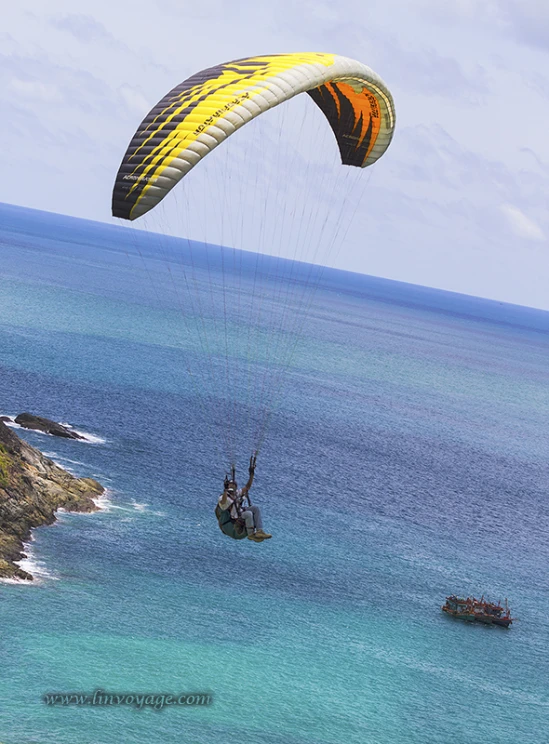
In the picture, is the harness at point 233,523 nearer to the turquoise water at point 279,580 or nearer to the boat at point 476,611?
the turquoise water at point 279,580

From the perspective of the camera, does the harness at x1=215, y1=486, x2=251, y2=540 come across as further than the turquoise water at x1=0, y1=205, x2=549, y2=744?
No

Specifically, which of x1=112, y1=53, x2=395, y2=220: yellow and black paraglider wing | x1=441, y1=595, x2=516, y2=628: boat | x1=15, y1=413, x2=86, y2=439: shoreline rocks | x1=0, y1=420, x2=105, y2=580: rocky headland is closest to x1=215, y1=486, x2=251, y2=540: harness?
x1=112, y1=53, x2=395, y2=220: yellow and black paraglider wing

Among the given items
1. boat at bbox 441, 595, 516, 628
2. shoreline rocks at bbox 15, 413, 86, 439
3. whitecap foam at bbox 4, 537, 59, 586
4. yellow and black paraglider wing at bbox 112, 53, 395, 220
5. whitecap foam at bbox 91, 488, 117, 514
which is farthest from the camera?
shoreline rocks at bbox 15, 413, 86, 439

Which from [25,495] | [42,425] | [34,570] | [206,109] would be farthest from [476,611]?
A: [206,109]

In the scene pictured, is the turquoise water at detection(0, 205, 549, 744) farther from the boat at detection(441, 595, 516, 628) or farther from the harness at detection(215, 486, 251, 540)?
the harness at detection(215, 486, 251, 540)

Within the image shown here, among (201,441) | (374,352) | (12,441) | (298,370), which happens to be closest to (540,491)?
(201,441)

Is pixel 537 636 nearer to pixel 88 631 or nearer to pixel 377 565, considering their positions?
pixel 377 565

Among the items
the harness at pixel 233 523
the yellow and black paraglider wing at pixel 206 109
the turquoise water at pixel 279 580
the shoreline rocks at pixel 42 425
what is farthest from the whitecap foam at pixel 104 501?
the yellow and black paraglider wing at pixel 206 109
